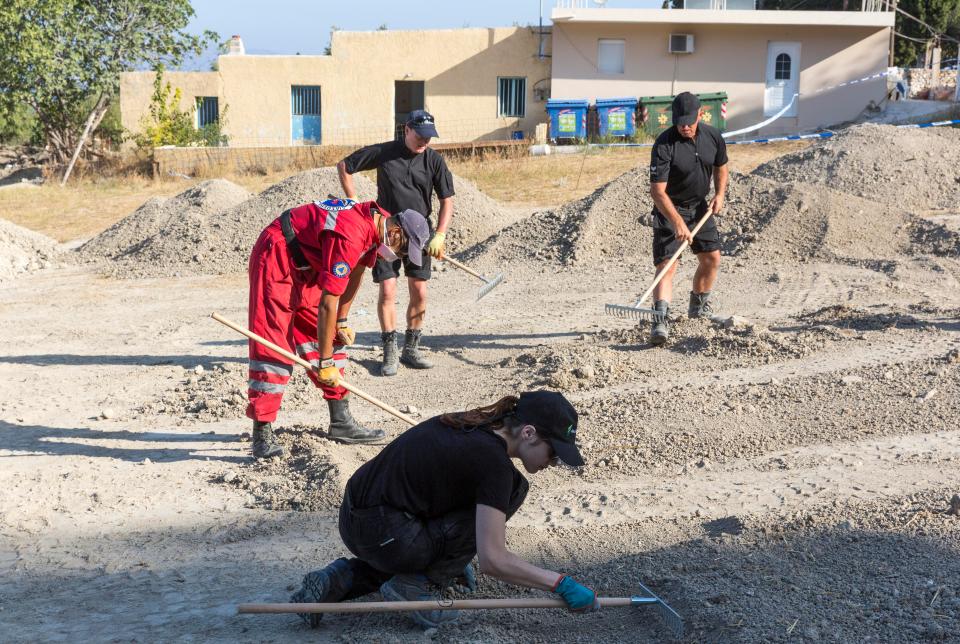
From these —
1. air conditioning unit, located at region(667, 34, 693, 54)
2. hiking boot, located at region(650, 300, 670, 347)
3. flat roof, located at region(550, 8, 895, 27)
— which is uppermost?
flat roof, located at region(550, 8, 895, 27)

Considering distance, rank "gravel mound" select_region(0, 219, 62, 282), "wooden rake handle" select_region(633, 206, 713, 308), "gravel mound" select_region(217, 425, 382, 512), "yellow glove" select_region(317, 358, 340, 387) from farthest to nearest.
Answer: "gravel mound" select_region(0, 219, 62, 282) < "wooden rake handle" select_region(633, 206, 713, 308) < "gravel mound" select_region(217, 425, 382, 512) < "yellow glove" select_region(317, 358, 340, 387)

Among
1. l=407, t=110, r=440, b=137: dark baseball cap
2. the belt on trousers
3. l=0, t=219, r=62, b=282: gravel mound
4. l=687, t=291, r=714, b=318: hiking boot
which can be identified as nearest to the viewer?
the belt on trousers

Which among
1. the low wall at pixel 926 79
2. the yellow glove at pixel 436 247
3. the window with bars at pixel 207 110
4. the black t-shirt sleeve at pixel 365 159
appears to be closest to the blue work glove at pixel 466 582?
the yellow glove at pixel 436 247

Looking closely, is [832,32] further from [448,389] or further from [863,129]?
[448,389]

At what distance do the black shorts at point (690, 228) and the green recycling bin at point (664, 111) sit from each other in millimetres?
17187

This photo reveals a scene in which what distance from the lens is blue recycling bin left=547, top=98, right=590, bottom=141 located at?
24859 mm

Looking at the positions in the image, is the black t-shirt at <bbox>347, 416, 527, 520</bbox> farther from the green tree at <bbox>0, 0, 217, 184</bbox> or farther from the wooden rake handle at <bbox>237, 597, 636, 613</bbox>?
the green tree at <bbox>0, 0, 217, 184</bbox>

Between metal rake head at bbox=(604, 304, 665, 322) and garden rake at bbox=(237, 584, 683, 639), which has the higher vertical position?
metal rake head at bbox=(604, 304, 665, 322)

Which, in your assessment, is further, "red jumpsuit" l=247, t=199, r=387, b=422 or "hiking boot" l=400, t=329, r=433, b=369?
"hiking boot" l=400, t=329, r=433, b=369

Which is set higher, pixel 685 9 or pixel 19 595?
pixel 685 9

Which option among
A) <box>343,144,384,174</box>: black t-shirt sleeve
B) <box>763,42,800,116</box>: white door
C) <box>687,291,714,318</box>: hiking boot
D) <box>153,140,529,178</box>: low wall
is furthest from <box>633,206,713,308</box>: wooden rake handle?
<box>763,42,800,116</box>: white door

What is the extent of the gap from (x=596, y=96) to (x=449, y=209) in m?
19.8

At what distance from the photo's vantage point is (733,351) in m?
7.59

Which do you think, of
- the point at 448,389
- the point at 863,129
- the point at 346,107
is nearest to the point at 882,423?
the point at 448,389
